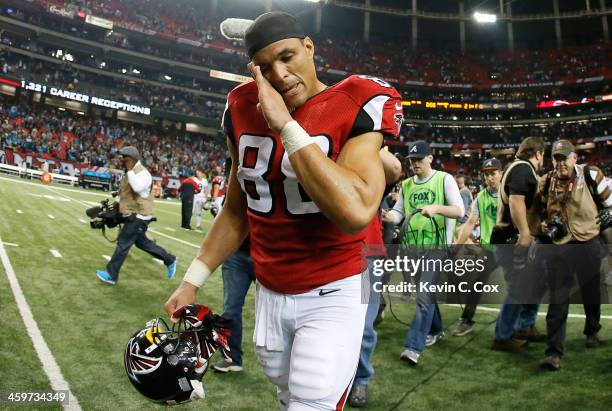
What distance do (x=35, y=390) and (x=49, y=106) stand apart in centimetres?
4859

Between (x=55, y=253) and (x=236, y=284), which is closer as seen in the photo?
(x=236, y=284)

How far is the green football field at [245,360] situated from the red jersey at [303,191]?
2239 millimetres

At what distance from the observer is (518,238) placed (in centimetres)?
511

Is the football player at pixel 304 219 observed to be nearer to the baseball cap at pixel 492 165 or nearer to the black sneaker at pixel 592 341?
the black sneaker at pixel 592 341

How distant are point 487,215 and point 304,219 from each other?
547 centimetres

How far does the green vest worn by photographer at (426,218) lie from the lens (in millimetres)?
5117

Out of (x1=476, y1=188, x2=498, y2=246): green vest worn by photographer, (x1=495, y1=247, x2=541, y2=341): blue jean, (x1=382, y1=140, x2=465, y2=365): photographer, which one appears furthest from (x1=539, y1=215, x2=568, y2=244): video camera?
(x1=476, y1=188, x2=498, y2=246): green vest worn by photographer

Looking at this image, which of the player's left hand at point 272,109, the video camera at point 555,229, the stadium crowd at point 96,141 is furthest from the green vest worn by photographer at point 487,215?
the stadium crowd at point 96,141

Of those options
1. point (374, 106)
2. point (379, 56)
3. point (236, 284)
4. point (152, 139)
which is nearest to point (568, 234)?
point (236, 284)

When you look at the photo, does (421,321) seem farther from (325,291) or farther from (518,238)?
(325,291)

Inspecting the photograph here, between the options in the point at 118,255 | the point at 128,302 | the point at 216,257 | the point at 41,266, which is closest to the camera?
the point at 216,257

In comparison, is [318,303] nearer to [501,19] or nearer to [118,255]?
[118,255]

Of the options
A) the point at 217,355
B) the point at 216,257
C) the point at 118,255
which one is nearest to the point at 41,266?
the point at 118,255

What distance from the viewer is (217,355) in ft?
15.5
